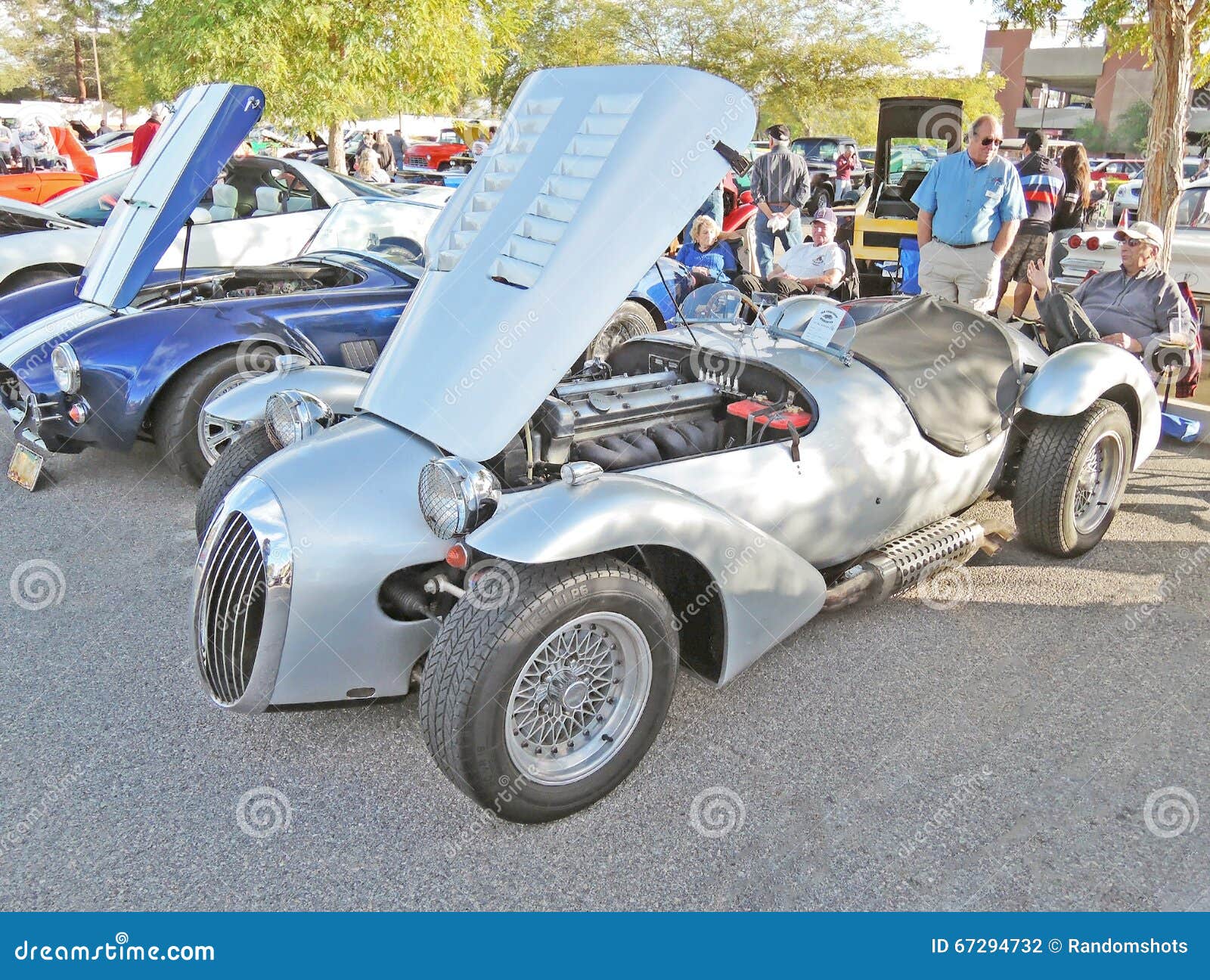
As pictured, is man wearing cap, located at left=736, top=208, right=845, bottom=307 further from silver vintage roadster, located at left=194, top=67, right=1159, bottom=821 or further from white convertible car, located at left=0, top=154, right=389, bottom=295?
white convertible car, located at left=0, top=154, right=389, bottom=295

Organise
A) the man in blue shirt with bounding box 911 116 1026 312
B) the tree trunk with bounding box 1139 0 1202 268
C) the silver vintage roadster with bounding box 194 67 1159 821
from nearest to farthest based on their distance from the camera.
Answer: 1. the silver vintage roadster with bounding box 194 67 1159 821
2. the man in blue shirt with bounding box 911 116 1026 312
3. the tree trunk with bounding box 1139 0 1202 268

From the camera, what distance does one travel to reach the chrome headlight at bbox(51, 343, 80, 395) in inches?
195

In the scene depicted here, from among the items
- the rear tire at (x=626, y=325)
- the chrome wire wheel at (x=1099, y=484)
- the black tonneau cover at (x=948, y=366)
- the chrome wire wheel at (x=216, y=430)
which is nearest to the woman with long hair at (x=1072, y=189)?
the rear tire at (x=626, y=325)

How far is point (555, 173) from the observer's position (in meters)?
3.17

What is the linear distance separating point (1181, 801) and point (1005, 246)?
4.65m

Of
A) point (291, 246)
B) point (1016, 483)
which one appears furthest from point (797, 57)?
point (1016, 483)

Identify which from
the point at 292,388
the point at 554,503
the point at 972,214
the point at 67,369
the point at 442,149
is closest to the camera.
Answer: the point at 554,503

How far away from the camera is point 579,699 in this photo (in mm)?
2801

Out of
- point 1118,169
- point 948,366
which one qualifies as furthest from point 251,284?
point 1118,169

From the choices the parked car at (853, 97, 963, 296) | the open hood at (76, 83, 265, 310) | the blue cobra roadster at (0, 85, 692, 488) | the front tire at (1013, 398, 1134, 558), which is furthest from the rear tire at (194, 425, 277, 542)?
the parked car at (853, 97, 963, 296)

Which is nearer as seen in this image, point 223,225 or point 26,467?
point 26,467

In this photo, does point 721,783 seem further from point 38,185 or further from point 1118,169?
point 1118,169

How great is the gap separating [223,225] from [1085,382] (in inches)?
258

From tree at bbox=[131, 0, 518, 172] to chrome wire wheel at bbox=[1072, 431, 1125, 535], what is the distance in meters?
11.1
